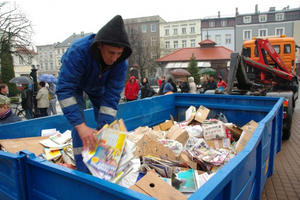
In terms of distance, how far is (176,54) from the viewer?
34.1 meters

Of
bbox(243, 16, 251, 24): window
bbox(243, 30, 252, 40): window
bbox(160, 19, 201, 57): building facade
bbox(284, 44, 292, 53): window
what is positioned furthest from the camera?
bbox(160, 19, 201, 57): building facade

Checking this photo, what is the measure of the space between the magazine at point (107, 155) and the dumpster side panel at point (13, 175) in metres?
0.44

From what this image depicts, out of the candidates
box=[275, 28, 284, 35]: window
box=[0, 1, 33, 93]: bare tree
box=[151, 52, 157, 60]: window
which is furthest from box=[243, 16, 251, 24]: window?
box=[0, 1, 33, 93]: bare tree

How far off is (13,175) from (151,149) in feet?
4.77

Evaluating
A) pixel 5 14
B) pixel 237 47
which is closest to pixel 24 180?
pixel 5 14

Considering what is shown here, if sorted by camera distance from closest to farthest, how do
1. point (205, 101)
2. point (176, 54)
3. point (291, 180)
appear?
point (291, 180)
point (205, 101)
point (176, 54)

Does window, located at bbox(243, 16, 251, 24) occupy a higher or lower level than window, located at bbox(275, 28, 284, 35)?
higher

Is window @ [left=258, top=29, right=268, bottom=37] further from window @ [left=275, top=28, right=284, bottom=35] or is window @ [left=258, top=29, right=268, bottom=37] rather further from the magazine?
the magazine

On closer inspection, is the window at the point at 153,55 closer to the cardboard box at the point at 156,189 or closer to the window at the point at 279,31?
the window at the point at 279,31

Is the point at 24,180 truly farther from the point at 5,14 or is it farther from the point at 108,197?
the point at 5,14

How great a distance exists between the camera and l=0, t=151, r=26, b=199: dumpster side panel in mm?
1557

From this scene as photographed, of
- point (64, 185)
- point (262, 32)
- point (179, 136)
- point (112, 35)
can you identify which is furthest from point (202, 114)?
point (262, 32)

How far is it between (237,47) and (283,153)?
4255cm

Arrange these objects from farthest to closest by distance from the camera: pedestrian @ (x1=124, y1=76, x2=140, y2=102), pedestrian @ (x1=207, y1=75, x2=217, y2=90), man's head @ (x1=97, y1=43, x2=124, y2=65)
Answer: pedestrian @ (x1=207, y1=75, x2=217, y2=90)
pedestrian @ (x1=124, y1=76, x2=140, y2=102)
man's head @ (x1=97, y1=43, x2=124, y2=65)
